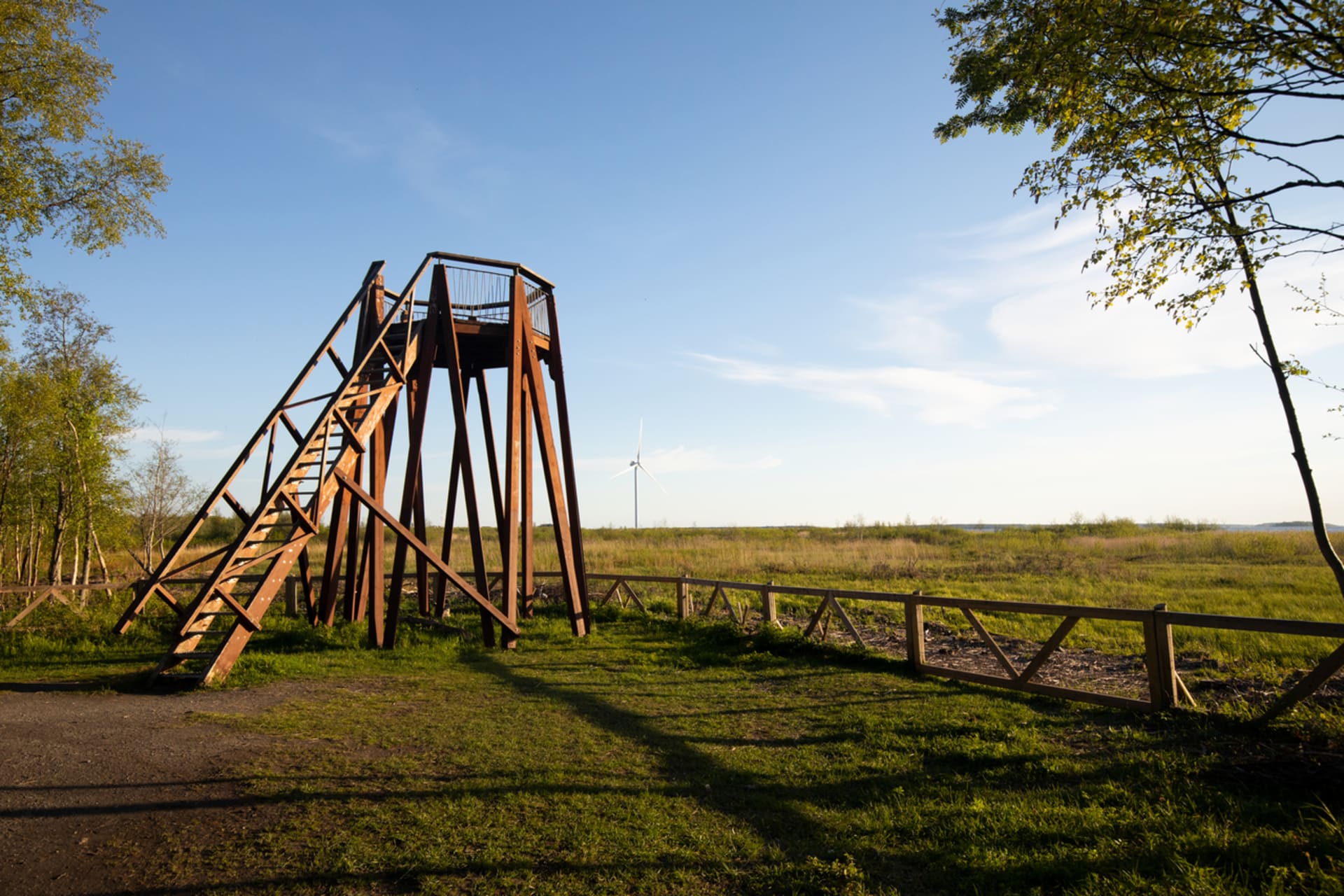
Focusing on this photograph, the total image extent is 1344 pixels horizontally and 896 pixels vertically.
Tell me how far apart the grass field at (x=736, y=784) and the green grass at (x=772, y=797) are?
26mm

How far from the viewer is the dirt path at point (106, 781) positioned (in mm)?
4613

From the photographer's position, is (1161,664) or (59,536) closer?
(1161,664)

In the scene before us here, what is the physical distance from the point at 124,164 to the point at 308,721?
1110 cm

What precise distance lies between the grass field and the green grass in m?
0.03

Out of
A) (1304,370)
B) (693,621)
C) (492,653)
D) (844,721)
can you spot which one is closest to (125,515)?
(492,653)

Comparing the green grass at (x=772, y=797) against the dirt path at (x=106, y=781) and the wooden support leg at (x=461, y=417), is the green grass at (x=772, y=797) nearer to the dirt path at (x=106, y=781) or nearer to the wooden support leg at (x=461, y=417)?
the dirt path at (x=106, y=781)

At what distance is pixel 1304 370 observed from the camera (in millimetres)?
6344

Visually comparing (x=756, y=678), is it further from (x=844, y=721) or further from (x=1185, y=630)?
(x=1185, y=630)

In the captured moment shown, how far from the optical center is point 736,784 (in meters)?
6.07

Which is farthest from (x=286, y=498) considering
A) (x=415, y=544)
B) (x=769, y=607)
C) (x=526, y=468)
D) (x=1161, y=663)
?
(x=1161, y=663)

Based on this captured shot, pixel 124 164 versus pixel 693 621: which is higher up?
pixel 124 164

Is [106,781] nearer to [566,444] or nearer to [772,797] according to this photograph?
[772,797]

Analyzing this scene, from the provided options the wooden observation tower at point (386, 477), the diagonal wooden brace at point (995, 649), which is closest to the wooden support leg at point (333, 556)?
the wooden observation tower at point (386, 477)

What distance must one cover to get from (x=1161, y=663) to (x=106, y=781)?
965 cm
